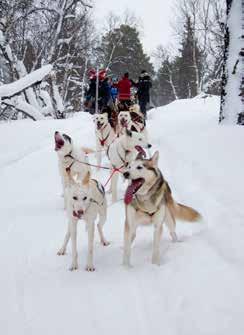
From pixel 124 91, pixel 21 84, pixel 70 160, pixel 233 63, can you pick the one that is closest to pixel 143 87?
pixel 124 91

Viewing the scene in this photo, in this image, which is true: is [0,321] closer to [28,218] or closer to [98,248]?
[98,248]

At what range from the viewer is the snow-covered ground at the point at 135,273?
2.84 m

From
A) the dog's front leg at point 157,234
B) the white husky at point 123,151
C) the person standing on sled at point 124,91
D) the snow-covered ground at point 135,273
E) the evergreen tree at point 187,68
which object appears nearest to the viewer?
the snow-covered ground at point 135,273

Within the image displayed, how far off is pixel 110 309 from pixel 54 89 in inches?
648

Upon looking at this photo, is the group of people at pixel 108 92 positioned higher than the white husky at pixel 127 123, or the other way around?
the group of people at pixel 108 92

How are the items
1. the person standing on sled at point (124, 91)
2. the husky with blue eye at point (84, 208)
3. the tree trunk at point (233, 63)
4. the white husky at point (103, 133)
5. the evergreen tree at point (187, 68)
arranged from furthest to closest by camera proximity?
the evergreen tree at point (187, 68), the person standing on sled at point (124, 91), the white husky at point (103, 133), the tree trunk at point (233, 63), the husky with blue eye at point (84, 208)

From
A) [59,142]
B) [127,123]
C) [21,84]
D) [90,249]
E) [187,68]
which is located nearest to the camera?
[90,249]

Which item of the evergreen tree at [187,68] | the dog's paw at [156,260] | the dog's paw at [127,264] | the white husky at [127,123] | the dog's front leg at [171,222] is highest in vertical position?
the evergreen tree at [187,68]

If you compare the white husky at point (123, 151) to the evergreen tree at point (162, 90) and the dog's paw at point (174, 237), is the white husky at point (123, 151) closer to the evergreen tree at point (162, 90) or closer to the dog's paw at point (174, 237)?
the dog's paw at point (174, 237)

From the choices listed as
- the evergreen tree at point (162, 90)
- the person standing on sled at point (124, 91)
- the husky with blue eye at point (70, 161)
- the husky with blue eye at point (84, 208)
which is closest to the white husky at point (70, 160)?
the husky with blue eye at point (70, 161)

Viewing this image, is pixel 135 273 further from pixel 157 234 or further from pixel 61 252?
pixel 61 252

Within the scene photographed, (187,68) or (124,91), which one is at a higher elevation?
(187,68)

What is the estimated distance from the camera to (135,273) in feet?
11.9

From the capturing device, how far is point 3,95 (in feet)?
39.3
